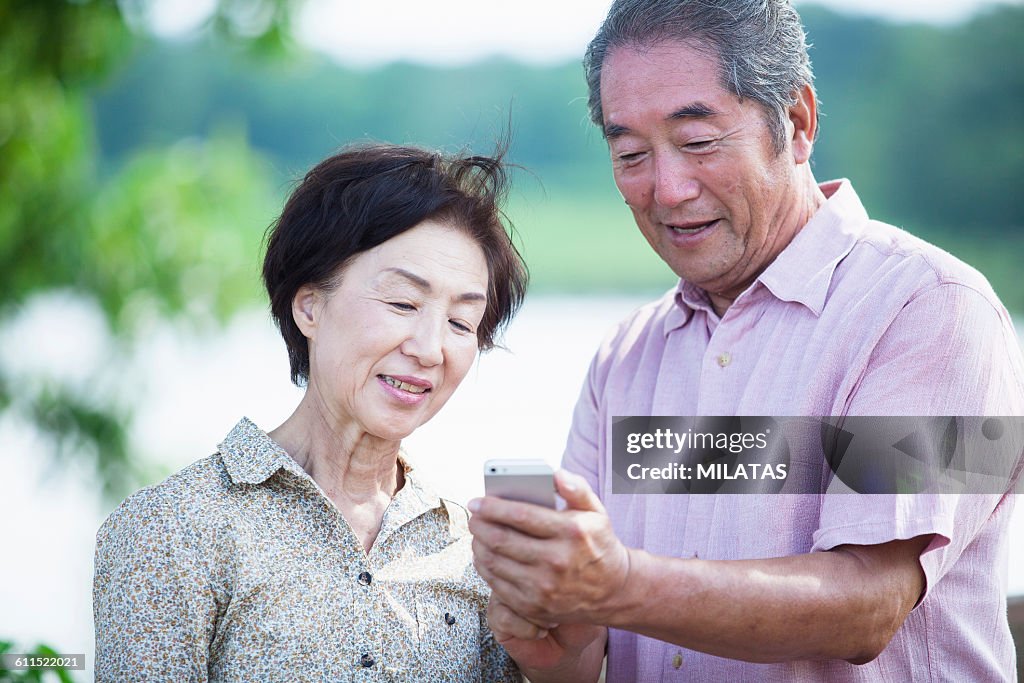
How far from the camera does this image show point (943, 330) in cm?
205

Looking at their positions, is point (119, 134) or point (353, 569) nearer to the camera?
point (353, 569)

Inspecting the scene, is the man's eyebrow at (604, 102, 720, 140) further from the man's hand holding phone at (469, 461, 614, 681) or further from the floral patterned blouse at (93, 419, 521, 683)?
the floral patterned blouse at (93, 419, 521, 683)

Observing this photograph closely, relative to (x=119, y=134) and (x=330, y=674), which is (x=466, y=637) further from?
(x=119, y=134)

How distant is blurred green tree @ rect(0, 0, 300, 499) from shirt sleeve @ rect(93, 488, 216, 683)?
174 cm

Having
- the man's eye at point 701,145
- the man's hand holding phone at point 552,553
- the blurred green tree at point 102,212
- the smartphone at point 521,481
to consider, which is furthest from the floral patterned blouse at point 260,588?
the blurred green tree at point 102,212

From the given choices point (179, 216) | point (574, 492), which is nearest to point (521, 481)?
point (574, 492)

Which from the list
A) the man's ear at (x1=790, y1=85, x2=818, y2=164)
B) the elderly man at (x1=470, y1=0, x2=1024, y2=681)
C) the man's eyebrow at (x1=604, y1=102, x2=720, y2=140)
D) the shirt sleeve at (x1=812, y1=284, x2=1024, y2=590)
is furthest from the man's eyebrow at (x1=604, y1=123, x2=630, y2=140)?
the shirt sleeve at (x1=812, y1=284, x2=1024, y2=590)

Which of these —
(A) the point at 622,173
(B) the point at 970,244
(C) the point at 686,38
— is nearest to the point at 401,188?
(A) the point at 622,173

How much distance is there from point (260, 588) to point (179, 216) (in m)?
2.38

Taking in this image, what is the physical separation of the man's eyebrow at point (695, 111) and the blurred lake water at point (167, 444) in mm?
672

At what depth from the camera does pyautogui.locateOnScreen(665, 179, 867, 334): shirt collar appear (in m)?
2.35

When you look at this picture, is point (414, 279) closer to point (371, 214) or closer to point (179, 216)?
point (371, 214)

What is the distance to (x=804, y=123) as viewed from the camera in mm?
2521

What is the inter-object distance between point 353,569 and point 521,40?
386 inches
